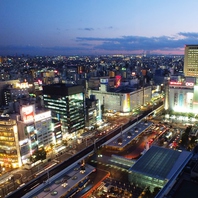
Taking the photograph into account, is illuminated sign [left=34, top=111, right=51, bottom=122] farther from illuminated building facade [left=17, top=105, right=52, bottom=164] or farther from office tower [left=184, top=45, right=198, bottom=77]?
office tower [left=184, top=45, right=198, bottom=77]

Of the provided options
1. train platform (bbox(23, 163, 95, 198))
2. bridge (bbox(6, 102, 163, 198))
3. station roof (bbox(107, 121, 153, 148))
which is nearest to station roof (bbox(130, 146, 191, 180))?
train platform (bbox(23, 163, 95, 198))

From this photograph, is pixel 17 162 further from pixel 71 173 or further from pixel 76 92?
pixel 76 92

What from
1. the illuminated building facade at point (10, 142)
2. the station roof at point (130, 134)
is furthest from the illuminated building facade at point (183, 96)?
the illuminated building facade at point (10, 142)

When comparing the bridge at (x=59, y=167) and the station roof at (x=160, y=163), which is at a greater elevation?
the station roof at (x=160, y=163)

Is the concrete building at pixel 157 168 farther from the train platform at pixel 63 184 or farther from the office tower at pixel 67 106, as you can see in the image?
the office tower at pixel 67 106

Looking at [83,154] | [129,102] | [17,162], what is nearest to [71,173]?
[83,154]

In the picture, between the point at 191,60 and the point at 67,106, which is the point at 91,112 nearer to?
the point at 67,106
